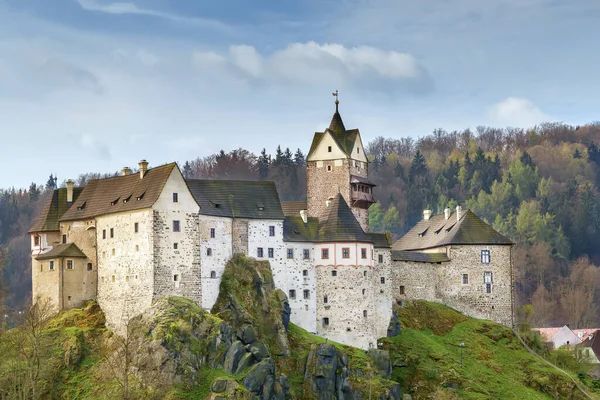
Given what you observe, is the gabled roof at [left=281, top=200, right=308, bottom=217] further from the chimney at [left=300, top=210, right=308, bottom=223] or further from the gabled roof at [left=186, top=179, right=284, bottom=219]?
the gabled roof at [left=186, top=179, right=284, bottom=219]

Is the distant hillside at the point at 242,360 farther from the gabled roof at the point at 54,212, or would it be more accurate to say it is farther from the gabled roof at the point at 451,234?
the gabled roof at the point at 451,234

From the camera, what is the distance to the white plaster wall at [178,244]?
243 feet

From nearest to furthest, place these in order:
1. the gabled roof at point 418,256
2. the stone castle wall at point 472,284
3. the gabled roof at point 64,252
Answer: the gabled roof at point 64,252
the gabled roof at point 418,256
the stone castle wall at point 472,284

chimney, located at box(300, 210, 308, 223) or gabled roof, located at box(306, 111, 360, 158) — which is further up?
gabled roof, located at box(306, 111, 360, 158)

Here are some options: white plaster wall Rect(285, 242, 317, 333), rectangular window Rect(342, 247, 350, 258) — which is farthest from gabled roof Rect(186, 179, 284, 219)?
rectangular window Rect(342, 247, 350, 258)

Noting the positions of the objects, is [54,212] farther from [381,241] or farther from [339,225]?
[381,241]

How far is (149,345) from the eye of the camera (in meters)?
71.2

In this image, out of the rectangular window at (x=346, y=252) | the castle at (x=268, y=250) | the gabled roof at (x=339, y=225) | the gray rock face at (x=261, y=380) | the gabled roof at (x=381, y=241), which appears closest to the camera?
the gray rock face at (x=261, y=380)

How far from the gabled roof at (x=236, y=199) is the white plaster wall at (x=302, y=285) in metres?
3.04

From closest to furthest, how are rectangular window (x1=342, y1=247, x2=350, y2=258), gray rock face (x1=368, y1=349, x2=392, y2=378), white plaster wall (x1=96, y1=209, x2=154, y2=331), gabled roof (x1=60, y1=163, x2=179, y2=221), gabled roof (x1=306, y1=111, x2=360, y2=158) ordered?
white plaster wall (x1=96, y1=209, x2=154, y2=331) < gabled roof (x1=60, y1=163, x2=179, y2=221) < gray rock face (x1=368, y1=349, x2=392, y2=378) < rectangular window (x1=342, y1=247, x2=350, y2=258) < gabled roof (x1=306, y1=111, x2=360, y2=158)

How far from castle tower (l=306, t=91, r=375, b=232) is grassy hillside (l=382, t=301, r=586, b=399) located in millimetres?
9138

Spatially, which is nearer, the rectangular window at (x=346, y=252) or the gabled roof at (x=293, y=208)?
the rectangular window at (x=346, y=252)

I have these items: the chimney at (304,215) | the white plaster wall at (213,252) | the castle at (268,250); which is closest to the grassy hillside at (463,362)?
the castle at (268,250)

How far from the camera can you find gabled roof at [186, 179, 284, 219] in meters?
78.8
